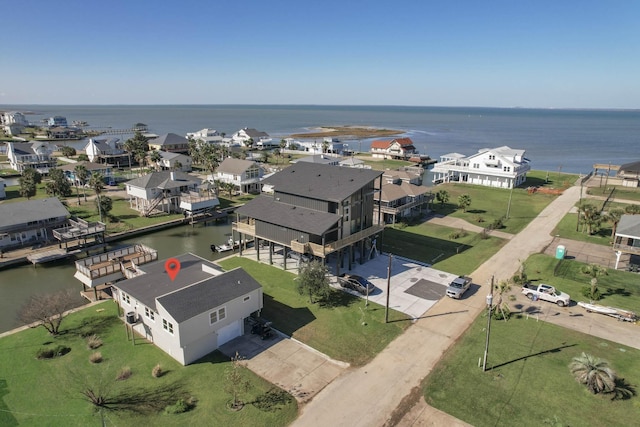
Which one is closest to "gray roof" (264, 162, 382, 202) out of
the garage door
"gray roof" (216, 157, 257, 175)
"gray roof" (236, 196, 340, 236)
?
"gray roof" (236, 196, 340, 236)

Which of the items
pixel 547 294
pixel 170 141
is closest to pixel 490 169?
pixel 547 294

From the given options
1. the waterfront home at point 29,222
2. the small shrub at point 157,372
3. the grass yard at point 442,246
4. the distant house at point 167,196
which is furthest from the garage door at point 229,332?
the distant house at point 167,196

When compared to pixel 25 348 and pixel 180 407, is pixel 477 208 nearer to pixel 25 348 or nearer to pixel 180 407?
pixel 180 407

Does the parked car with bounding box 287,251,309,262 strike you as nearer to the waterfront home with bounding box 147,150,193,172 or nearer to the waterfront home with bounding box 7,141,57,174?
the waterfront home with bounding box 147,150,193,172

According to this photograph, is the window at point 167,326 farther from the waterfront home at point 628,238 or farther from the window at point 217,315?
the waterfront home at point 628,238

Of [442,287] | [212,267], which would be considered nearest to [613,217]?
[442,287]
